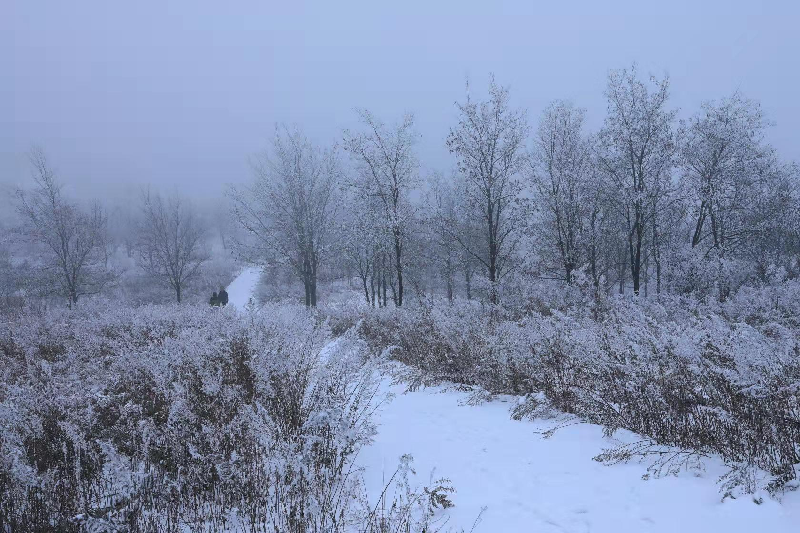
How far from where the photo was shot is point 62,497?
2.83 m

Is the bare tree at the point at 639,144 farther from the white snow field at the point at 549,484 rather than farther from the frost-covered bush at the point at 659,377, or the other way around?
the white snow field at the point at 549,484

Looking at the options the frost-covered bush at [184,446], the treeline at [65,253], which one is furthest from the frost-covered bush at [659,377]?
the treeline at [65,253]

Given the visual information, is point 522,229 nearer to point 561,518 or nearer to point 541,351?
point 541,351

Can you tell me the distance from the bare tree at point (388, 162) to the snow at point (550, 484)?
13908 mm

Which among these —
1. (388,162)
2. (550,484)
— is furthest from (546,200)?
(550,484)

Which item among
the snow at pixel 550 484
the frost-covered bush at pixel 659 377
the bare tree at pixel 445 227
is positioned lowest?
the snow at pixel 550 484

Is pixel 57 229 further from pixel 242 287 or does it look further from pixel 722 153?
pixel 722 153

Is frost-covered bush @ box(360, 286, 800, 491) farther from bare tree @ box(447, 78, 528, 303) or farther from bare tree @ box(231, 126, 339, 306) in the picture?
bare tree @ box(231, 126, 339, 306)

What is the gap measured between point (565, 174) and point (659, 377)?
1438 cm

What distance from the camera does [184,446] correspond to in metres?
3.53

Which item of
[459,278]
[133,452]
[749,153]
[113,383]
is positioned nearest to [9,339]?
[113,383]

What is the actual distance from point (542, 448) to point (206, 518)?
11.1ft

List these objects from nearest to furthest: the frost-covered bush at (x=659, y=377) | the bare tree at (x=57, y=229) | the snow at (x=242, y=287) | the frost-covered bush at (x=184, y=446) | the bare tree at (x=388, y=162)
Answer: the frost-covered bush at (x=184, y=446) < the frost-covered bush at (x=659, y=377) < the bare tree at (x=388, y=162) < the bare tree at (x=57, y=229) < the snow at (x=242, y=287)

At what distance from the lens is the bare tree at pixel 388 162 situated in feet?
62.2
